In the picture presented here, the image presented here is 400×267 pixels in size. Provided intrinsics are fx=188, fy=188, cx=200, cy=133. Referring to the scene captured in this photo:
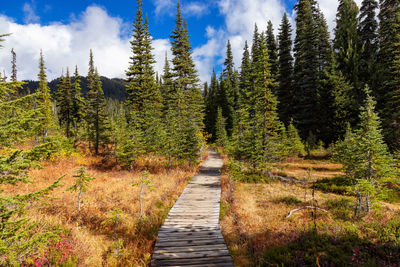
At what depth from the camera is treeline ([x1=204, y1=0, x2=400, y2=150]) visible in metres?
24.0

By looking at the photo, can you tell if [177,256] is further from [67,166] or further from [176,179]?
[67,166]

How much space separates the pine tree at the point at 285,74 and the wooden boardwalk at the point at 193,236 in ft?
102

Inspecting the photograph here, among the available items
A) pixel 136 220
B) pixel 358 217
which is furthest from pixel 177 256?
pixel 358 217

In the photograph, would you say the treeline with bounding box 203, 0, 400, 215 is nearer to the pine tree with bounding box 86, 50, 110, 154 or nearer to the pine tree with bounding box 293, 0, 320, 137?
the pine tree with bounding box 293, 0, 320, 137

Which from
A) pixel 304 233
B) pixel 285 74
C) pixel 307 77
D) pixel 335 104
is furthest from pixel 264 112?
pixel 285 74

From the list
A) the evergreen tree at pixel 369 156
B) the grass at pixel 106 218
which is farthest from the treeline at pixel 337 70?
the grass at pixel 106 218

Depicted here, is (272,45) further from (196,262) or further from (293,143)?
(196,262)

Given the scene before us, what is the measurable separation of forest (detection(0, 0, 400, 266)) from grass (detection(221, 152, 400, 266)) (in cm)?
5

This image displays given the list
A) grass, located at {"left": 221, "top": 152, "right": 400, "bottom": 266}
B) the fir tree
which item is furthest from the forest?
the fir tree

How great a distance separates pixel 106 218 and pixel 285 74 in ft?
130

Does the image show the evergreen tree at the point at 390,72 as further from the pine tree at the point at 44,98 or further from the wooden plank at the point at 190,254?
the pine tree at the point at 44,98

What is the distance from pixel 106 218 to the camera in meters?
8.52

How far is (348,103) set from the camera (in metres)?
26.6

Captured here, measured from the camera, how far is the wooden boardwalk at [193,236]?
5480mm
